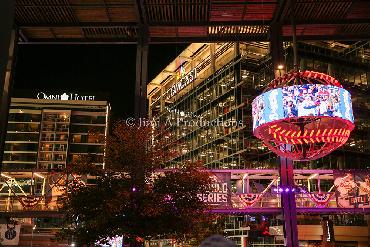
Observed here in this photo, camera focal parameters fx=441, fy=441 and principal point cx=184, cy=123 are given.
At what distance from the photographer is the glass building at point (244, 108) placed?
55781 millimetres

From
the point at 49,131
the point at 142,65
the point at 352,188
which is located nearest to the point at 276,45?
the point at 142,65

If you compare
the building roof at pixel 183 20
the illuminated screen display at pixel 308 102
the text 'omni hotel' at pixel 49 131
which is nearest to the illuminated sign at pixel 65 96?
the text 'omni hotel' at pixel 49 131

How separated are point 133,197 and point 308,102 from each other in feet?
25.2

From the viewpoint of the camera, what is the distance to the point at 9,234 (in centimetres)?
2592

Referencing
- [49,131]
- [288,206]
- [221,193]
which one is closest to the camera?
[288,206]

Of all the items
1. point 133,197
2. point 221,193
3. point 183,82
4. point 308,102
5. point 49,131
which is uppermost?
point 183,82

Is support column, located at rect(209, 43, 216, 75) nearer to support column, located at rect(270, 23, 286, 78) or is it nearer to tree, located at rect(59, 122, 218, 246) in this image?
support column, located at rect(270, 23, 286, 78)

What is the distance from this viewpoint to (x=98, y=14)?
2344 centimetres

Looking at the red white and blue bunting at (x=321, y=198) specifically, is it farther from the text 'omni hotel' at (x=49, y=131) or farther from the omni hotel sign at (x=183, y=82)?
the text 'omni hotel' at (x=49, y=131)

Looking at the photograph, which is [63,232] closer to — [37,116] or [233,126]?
[233,126]

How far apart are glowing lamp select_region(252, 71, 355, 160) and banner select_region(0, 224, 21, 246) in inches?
687

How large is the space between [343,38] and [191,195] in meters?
13.7

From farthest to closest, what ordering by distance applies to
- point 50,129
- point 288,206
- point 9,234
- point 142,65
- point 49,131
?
1. point 50,129
2. point 49,131
3. point 9,234
4. point 142,65
5. point 288,206

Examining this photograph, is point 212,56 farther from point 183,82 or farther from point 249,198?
point 249,198
